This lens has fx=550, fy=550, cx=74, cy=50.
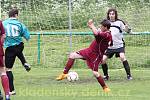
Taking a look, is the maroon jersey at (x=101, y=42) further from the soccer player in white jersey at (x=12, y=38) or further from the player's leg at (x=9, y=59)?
the player's leg at (x=9, y=59)

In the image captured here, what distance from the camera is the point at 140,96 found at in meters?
11.0

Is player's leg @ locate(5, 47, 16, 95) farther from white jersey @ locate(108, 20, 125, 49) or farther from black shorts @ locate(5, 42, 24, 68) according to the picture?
white jersey @ locate(108, 20, 125, 49)

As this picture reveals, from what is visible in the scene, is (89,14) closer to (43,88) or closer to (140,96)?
(43,88)

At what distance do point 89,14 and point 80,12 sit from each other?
31 centimetres

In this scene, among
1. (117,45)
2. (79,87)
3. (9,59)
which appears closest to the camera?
(9,59)

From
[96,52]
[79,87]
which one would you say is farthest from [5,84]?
[79,87]

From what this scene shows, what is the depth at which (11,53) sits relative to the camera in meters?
11.8

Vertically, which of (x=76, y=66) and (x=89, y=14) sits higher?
(x=89, y=14)

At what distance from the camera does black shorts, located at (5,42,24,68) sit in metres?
11.7

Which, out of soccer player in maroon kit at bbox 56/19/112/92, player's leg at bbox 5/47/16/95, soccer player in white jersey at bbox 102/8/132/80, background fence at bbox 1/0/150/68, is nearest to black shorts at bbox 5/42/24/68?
player's leg at bbox 5/47/16/95

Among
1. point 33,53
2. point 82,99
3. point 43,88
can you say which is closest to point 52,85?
point 43,88

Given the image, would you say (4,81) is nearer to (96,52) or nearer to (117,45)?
(96,52)

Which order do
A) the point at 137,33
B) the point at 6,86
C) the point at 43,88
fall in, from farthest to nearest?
the point at 137,33 < the point at 43,88 < the point at 6,86

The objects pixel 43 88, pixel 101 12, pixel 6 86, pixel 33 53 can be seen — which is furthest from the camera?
pixel 33 53
